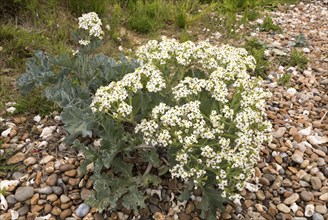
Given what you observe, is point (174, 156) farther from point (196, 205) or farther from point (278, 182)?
point (278, 182)

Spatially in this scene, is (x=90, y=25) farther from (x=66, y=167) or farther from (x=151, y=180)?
(x=151, y=180)

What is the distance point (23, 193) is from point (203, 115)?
4.26ft

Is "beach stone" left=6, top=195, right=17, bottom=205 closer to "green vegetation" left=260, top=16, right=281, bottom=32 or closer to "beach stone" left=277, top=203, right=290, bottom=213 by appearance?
"beach stone" left=277, top=203, right=290, bottom=213

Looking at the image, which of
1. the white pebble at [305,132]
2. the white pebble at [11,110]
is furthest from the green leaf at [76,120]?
the white pebble at [305,132]

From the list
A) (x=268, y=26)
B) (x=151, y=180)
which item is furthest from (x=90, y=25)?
(x=268, y=26)

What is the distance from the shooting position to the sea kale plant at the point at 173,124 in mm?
2232

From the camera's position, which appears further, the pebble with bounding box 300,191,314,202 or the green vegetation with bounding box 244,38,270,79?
the green vegetation with bounding box 244,38,270,79

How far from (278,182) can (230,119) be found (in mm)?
768

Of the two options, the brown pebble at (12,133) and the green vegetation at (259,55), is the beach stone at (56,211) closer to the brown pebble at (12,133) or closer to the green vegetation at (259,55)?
the brown pebble at (12,133)

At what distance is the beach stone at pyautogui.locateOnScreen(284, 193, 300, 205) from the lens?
2783 millimetres

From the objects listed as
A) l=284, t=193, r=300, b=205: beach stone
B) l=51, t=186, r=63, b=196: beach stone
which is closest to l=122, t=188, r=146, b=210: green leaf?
l=51, t=186, r=63, b=196: beach stone

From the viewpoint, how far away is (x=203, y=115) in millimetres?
2348

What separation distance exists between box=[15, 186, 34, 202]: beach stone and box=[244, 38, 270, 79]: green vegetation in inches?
95.8

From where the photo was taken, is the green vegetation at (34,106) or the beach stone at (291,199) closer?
the beach stone at (291,199)
